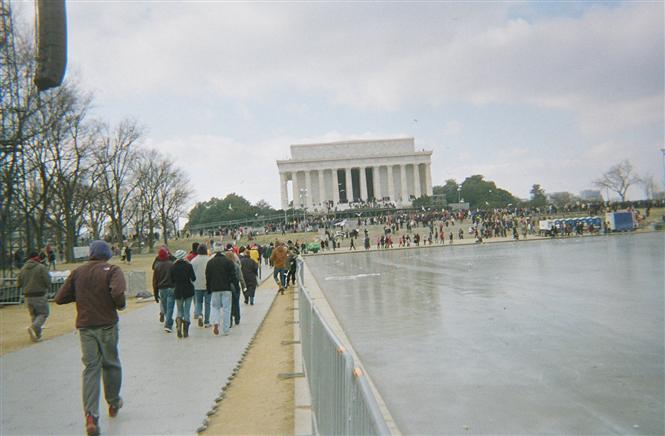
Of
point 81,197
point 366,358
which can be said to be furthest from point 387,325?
point 81,197

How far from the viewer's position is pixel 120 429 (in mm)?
5090

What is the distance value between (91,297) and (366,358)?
A: 3888mm

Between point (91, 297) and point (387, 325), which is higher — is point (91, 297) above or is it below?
above

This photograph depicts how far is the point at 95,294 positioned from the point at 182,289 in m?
4.52

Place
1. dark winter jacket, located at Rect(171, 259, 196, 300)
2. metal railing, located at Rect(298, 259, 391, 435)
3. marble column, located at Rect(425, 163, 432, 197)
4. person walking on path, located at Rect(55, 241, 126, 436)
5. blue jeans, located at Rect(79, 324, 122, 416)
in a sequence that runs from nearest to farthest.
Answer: metal railing, located at Rect(298, 259, 391, 435), blue jeans, located at Rect(79, 324, 122, 416), person walking on path, located at Rect(55, 241, 126, 436), dark winter jacket, located at Rect(171, 259, 196, 300), marble column, located at Rect(425, 163, 432, 197)

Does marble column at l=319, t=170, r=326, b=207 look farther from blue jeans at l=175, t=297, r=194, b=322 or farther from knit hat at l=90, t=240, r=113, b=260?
knit hat at l=90, t=240, r=113, b=260

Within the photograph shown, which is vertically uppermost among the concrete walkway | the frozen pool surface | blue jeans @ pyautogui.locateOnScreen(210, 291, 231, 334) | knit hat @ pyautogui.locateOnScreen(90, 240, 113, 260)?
knit hat @ pyautogui.locateOnScreen(90, 240, 113, 260)

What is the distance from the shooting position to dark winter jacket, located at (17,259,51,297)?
10.6 metres

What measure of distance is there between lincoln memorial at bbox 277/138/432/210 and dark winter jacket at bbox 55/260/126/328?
9794 centimetres

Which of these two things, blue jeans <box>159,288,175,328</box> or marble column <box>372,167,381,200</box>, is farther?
marble column <box>372,167,381,200</box>

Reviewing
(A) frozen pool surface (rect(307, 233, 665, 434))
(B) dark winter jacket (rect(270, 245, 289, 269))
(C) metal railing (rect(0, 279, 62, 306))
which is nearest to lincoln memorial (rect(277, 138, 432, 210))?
(B) dark winter jacket (rect(270, 245, 289, 269))

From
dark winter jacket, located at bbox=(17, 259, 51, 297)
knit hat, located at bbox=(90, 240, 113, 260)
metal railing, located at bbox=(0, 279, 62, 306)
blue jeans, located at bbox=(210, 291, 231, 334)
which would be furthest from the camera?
metal railing, located at bbox=(0, 279, 62, 306)

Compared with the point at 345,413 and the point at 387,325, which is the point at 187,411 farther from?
the point at 387,325

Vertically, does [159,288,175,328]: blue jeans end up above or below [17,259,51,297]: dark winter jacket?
below
